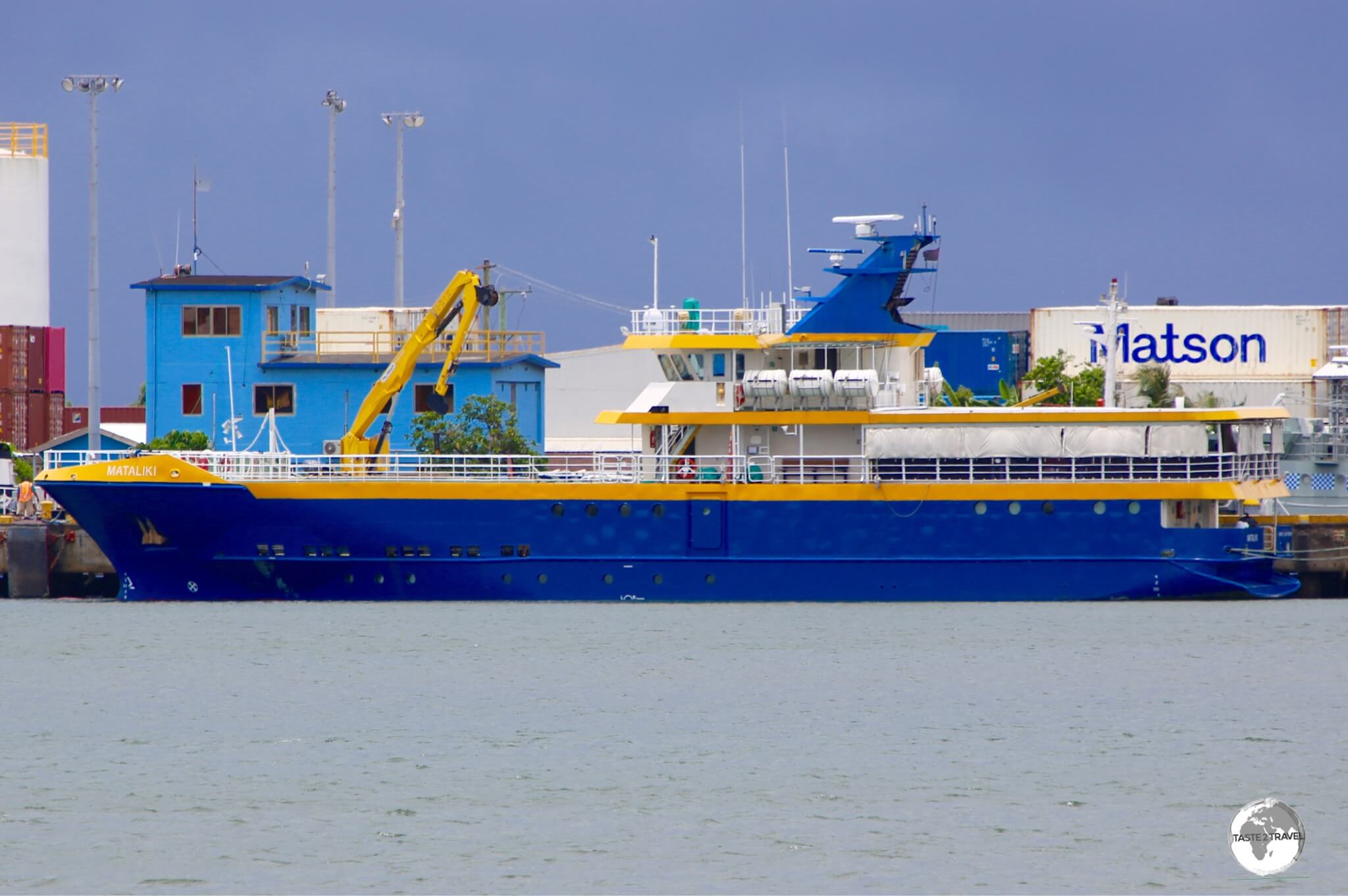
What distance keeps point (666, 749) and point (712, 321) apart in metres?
14.5

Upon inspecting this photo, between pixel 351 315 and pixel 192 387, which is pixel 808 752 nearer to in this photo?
pixel 192 387

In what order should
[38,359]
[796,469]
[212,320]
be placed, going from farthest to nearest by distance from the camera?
[38,359], [212,320], [796,469]

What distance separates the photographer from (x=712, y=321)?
36406 millimetres

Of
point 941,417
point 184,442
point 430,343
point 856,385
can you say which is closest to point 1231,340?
point 941,417

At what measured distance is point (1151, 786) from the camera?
2133 cm

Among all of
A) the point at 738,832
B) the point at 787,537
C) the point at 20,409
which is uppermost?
the point at 20,409

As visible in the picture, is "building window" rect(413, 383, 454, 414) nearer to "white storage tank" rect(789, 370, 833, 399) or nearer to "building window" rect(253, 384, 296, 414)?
"building window" rect(253, 384, 296, 414)

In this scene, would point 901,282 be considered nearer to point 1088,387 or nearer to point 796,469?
point 796,469

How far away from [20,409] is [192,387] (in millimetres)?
7336

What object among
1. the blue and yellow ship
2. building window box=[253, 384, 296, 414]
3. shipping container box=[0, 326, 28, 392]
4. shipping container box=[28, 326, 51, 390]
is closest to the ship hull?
the blue and yellow ship

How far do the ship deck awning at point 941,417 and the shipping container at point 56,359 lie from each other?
84.5ft

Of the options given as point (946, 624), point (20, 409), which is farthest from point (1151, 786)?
point (20, 409)

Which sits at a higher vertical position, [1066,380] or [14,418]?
[1066,380]

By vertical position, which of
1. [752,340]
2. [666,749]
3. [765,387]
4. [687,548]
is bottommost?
[666,749]
